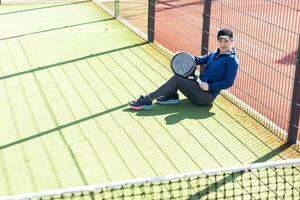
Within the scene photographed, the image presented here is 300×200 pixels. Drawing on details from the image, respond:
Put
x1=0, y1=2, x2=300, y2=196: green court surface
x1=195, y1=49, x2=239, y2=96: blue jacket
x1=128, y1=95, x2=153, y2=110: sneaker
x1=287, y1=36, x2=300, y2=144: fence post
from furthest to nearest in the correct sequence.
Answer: x1=128, y1=95, x2=153, y2=110: sneaker, x1=195, y1=49, x2=239, y2=96: blue jacket, x1=287, y1=36, x2=300, y2=144: fence post, x1=0, y1=2, x2=300, y2=196: green court surface

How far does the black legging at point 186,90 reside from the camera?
7.38 m

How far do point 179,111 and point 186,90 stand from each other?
0.30 m

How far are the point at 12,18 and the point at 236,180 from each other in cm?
810

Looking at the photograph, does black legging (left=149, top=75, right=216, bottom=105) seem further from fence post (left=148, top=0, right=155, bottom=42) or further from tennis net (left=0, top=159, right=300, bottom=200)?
fence post (left=148, top=0, right=155, bottom=42)

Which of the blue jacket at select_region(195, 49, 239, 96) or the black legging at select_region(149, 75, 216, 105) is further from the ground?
the blue jacket at select_region(195, 49, 239, 96)

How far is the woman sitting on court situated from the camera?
7059mm

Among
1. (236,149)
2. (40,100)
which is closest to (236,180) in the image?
(236,149)

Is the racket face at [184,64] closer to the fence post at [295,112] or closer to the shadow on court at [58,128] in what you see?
the shadow on court at [58,128]

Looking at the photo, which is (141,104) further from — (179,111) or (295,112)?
(295,112)

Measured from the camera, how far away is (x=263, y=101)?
797cm

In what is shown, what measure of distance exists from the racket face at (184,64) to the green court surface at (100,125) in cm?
52

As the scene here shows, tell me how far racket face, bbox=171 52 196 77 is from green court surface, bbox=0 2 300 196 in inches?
20.4

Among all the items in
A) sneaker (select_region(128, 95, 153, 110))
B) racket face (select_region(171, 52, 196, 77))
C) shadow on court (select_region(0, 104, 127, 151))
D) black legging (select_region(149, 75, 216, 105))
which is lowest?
shadow on court (select_region(0, 104, 127, 151))

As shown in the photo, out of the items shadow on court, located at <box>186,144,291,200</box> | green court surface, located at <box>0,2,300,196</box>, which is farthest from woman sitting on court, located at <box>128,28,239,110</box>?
shadow on court, located at <box>186,144,291,200</box>
